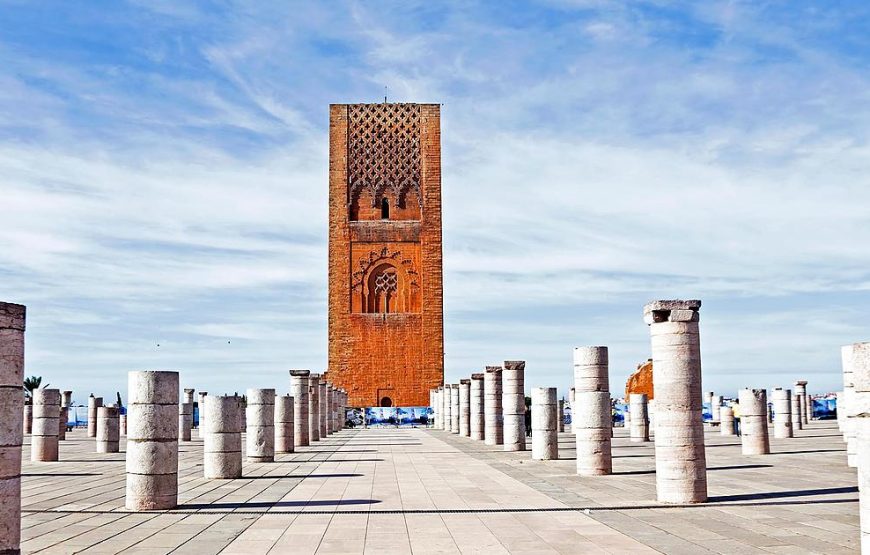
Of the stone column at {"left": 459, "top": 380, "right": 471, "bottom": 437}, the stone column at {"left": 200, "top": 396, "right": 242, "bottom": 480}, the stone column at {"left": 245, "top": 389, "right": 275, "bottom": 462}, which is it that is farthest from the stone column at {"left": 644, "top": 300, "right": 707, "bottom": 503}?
the stone column at {"left": 459, "top": 380, "right": 471, "bottom": 437}

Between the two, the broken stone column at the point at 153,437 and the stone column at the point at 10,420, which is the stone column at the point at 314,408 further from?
the stone column at the point at 10,420

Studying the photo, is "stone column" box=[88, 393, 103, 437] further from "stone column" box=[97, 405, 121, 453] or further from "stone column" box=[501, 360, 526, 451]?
"stone column" box=[501, 360, 526, 451]

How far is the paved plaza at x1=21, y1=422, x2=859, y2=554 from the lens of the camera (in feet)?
21.2

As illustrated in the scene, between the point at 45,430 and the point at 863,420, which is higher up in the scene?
the point at 863,420

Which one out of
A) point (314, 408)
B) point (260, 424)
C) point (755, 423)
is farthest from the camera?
point (314, 408)

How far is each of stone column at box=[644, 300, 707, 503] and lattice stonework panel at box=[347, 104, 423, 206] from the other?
109ft

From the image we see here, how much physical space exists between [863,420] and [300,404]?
52.2ft

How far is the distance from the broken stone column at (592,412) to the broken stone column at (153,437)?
519cm

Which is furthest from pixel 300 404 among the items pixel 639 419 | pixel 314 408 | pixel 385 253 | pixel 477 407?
pixel 385 253

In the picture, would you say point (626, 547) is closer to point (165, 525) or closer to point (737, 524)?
point (737, 524)

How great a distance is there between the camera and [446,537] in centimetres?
677

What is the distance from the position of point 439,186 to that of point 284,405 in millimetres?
25691

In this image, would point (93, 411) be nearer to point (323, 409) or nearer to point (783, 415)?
point (323, 409)

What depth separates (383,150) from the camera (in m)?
42.6
